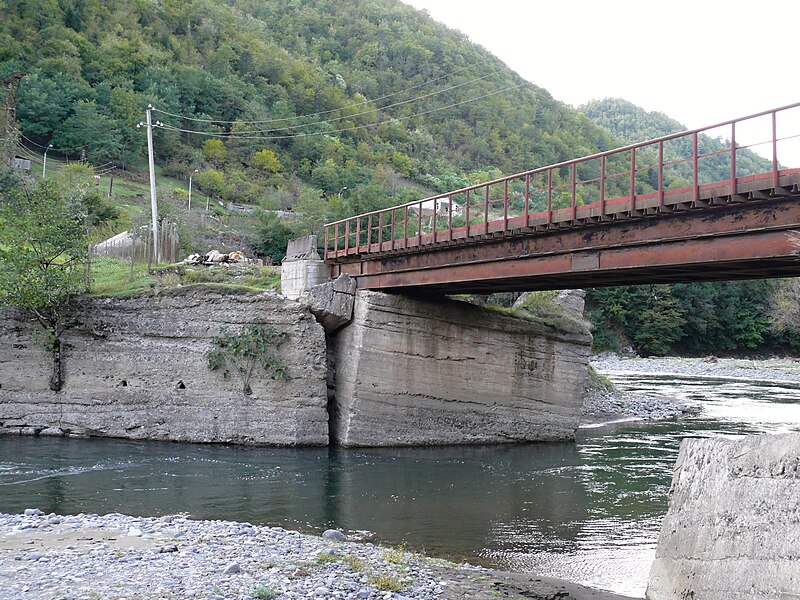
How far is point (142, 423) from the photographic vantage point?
2620 cm

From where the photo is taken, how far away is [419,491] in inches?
788

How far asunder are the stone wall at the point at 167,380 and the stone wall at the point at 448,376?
1.42 m

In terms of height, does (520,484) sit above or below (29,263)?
below

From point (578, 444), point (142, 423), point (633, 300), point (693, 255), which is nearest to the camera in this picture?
point (693, 255)

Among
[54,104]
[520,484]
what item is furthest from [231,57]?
[520,484]

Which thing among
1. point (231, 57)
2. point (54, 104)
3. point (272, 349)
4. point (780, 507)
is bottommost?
point (780, 507)

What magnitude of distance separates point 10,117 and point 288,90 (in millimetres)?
47217

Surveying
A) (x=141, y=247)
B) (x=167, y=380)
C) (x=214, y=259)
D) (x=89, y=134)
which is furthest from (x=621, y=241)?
(x=89, y=134)

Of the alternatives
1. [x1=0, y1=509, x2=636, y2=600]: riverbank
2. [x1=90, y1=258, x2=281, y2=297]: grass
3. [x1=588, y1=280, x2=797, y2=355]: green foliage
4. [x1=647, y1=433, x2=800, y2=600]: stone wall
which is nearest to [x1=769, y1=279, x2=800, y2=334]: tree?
[x1=588, y1=280, x2=797, y2=355]: green foliage

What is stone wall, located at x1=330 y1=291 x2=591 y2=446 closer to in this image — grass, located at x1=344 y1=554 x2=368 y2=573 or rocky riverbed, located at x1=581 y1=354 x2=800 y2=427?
rocky riverbed, located at x1=581 y1=354 x2=800 y2=427

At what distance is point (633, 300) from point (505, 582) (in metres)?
81.8

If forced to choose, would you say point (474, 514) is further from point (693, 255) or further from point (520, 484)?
point (693, 255)

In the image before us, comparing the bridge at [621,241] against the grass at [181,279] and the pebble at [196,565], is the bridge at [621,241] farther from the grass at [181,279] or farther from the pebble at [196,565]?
the pebble at [196,565]

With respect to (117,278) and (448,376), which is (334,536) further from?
(117,278)
